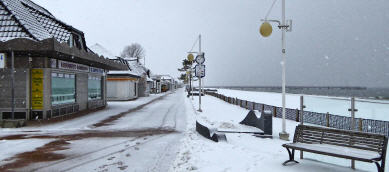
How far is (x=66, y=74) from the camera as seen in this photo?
16188 millimetres

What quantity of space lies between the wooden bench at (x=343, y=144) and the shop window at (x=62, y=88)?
531 inches

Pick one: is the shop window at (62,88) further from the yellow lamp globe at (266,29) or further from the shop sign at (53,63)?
the yellow lamp globe at (266,29)

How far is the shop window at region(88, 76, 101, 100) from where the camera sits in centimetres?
2047

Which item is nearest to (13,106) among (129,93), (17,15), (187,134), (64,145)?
(17,15)

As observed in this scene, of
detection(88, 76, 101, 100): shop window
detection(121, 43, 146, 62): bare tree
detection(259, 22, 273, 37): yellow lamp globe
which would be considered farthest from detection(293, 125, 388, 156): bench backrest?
detection(121, 43, 146, 62): bare tree

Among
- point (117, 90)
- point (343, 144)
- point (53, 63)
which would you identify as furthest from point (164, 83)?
point (343, 144)

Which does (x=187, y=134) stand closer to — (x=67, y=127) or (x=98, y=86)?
(x=67, y=127)

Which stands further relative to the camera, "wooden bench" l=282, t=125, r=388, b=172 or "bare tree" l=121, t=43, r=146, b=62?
"bare tree" l=121, t=43, r=146, b=62

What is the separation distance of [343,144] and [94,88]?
64.5 ft

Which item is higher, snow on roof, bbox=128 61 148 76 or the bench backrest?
snow on roof, bbox=128 61 148 76

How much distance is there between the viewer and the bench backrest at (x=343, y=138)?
16.2 ft

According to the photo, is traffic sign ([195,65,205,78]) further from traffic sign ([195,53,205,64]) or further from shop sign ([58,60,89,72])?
shop sign ([58,60,89,72])

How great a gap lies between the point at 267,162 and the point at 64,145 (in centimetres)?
621

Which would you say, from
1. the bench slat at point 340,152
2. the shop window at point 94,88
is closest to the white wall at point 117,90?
the shop window at point 94,88
